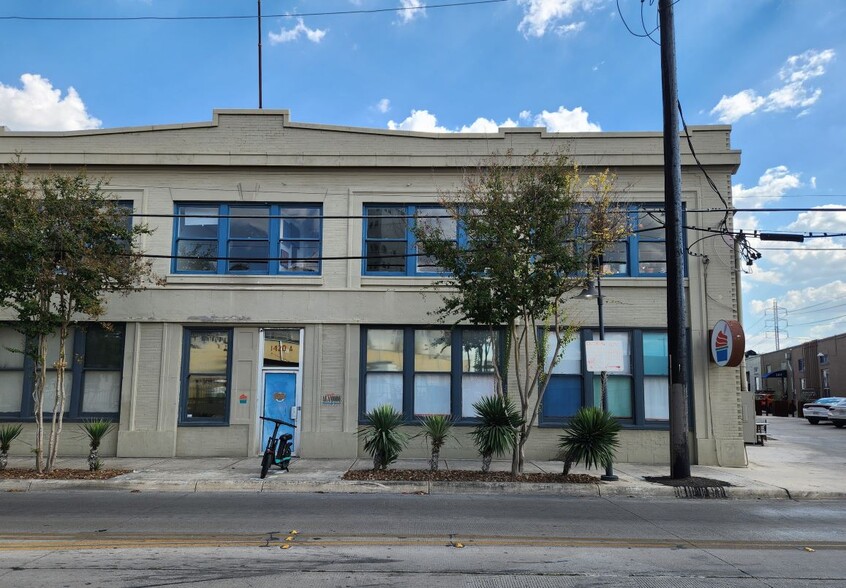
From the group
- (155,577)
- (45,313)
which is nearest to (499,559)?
(155,577)

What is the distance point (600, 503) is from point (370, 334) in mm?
6950

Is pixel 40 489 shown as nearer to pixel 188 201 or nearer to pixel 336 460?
pixel 336 460

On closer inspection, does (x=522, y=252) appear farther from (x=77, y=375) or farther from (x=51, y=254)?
(x=77, y=375)

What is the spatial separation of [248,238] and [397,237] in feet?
11.8

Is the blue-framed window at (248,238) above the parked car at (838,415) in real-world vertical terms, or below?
above

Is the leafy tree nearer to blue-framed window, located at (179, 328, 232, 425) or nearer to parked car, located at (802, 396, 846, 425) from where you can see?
blue-framed window, located at (179, 328, 232, 425)

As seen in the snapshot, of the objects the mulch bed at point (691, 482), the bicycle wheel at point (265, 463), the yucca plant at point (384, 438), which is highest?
the yucca plant at point (384, 438)

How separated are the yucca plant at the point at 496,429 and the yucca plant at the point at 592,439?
1040 millimetres

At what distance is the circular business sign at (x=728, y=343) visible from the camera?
13.6 metres

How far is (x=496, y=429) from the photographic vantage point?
12.1 metres

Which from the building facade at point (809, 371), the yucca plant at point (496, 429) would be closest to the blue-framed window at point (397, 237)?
the yucca plant at point (496, 429)

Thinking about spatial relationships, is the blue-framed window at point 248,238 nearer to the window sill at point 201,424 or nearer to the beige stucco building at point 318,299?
the beige stucco building at point 318,299

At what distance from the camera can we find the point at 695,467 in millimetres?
14180

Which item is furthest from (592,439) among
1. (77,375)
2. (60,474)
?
(77,375)
